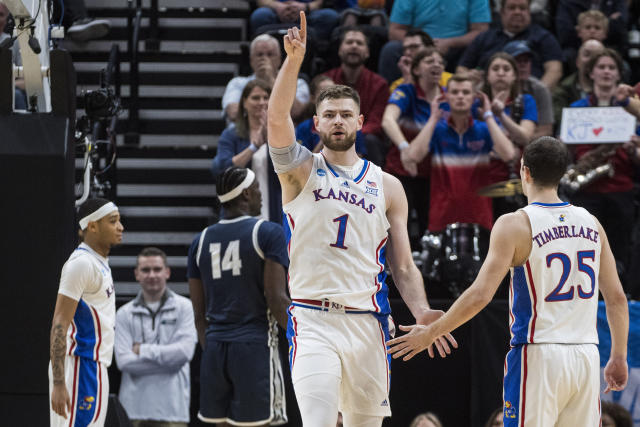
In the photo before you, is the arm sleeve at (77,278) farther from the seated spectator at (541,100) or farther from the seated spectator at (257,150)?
the seated spectator at (541,100)

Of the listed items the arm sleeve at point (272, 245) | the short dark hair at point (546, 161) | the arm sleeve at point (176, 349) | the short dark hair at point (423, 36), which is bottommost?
the arm sleeve at point (176, 349)

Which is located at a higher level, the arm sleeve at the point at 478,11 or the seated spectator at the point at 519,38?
the arm sleeve at the point at 478,11

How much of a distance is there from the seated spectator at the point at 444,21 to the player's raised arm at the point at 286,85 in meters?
6.29

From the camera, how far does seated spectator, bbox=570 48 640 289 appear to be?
9.83 meters

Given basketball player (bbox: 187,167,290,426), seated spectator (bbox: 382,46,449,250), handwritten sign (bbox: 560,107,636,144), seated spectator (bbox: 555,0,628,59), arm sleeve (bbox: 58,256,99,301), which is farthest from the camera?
seated spectator (bbox: 555,0,628,59)

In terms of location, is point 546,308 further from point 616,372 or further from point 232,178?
point 232,178

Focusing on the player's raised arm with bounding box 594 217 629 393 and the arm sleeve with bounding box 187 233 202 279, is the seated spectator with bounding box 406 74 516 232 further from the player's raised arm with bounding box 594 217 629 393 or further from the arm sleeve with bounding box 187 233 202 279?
the player's raised arm with bounding box 594 217 629 393

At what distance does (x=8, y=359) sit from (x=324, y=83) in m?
4.29

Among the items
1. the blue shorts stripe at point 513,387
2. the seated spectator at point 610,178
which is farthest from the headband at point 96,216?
the seated spectator at point 610,178

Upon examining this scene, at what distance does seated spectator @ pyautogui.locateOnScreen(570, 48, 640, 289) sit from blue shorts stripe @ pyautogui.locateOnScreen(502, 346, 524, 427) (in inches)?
167

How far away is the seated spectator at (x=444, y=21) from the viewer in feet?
38.4

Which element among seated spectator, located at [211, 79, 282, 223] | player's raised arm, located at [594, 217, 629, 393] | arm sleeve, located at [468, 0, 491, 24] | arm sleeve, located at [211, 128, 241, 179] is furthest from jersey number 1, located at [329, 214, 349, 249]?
arm sleeve, located at [468, 0, 491, 24]

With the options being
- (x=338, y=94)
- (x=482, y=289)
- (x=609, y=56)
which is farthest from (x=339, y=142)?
(x=609, y=56)

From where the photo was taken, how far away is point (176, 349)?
9.43 meters
